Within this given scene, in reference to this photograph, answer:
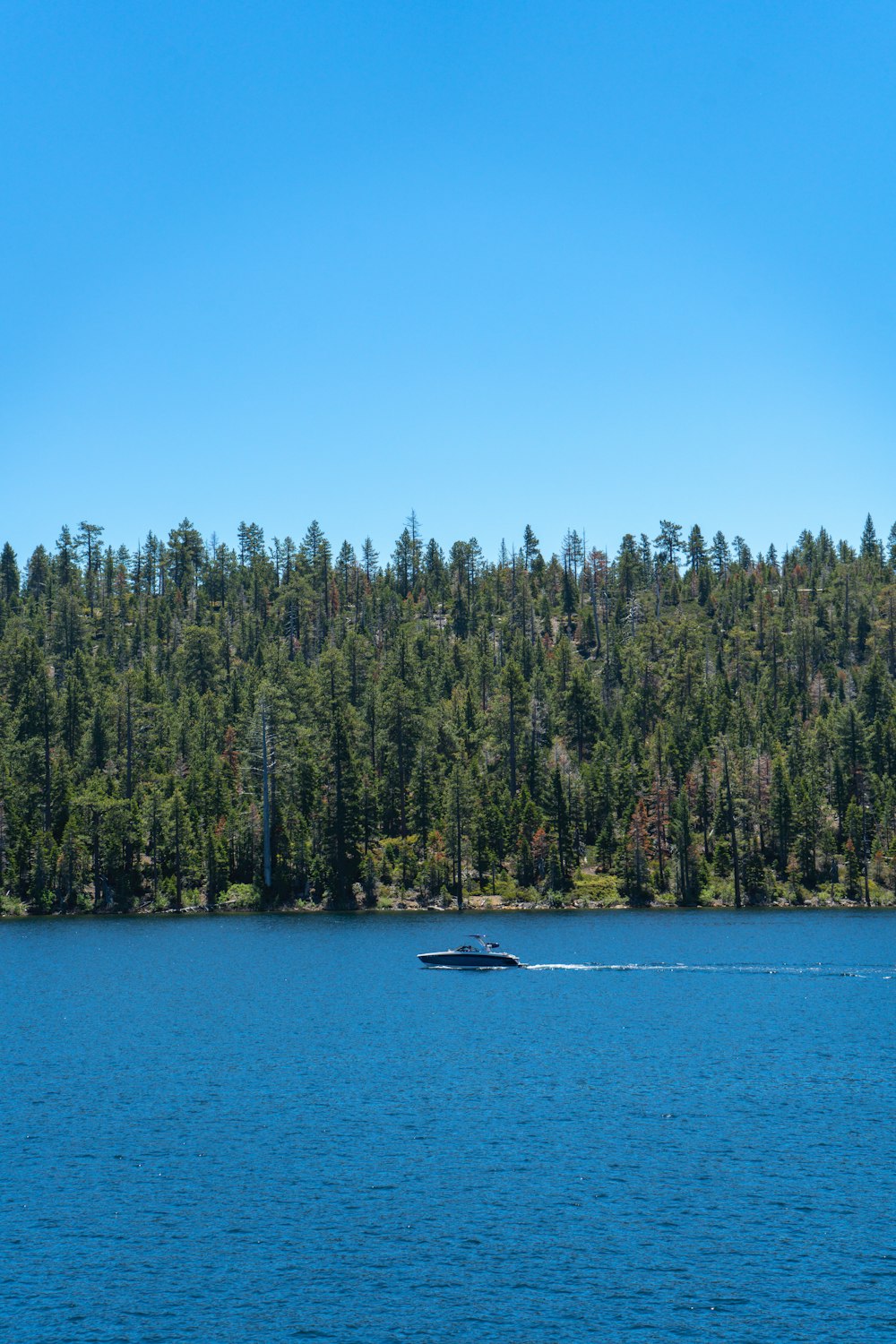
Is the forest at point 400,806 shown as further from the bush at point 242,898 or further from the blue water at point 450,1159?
the blue water at point 450,1159

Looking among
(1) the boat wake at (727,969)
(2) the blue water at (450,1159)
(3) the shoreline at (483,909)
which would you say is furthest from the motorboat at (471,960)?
(3) the shoreline at (483,909)

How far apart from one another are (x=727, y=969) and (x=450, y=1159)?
5503cm

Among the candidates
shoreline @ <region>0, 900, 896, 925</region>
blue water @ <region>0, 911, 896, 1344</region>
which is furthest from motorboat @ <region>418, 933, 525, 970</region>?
shoreline @ <region>0, 900, 896, 925</region>

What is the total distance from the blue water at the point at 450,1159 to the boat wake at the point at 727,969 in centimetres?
165

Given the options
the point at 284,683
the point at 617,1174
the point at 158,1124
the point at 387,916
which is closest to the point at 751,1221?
the point at 617,1174

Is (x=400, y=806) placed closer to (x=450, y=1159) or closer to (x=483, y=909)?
(x=483, y=909)

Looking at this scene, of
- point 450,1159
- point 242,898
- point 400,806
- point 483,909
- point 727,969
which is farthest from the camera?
point 400,806

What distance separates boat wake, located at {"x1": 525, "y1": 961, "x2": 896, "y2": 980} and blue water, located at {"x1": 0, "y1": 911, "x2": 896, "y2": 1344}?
1646mm

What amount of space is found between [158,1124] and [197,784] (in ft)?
360

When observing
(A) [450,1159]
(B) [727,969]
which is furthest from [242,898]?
(A) [450,1159]

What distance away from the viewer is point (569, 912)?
15088 cm

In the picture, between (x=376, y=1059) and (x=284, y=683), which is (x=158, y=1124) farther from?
(x=284, y=683)

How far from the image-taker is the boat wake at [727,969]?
95.1 metres

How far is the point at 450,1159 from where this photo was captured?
4828 cm
